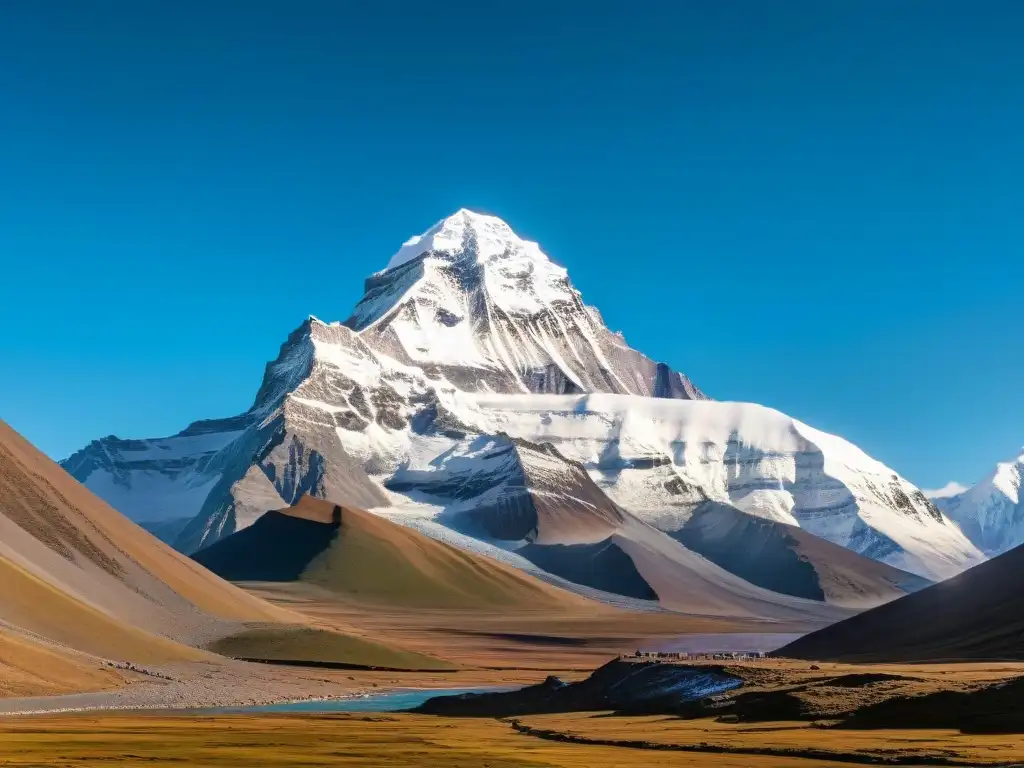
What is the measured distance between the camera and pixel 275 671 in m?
159

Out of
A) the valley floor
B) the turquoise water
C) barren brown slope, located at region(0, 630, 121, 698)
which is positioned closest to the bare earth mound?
barren brown slope, located at region(0, 630, 121, 698)

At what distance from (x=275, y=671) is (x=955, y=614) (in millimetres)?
70487

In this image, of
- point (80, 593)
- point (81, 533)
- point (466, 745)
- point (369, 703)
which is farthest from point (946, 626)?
point (81, 533)

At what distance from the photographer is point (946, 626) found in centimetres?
14575

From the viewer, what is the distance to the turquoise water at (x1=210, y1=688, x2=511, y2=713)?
122963mm

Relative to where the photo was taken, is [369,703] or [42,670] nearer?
[42,670]

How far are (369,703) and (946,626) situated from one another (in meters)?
56.8

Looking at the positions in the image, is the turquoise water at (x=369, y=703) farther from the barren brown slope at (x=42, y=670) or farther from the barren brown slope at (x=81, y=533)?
the barren brown slope at (x=81, y=533)

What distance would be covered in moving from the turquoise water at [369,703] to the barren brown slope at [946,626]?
36.6 meters

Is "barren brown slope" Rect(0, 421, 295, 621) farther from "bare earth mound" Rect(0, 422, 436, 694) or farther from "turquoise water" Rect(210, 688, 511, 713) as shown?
"turquoise water" Rect(210, 688, 511, 713)

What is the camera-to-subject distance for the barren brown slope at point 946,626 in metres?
136

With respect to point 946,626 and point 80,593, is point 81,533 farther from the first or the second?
point 946,626

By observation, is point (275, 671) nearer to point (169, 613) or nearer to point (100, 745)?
point (169, 613)

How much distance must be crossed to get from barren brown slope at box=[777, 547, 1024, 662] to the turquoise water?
3662 centimetres
